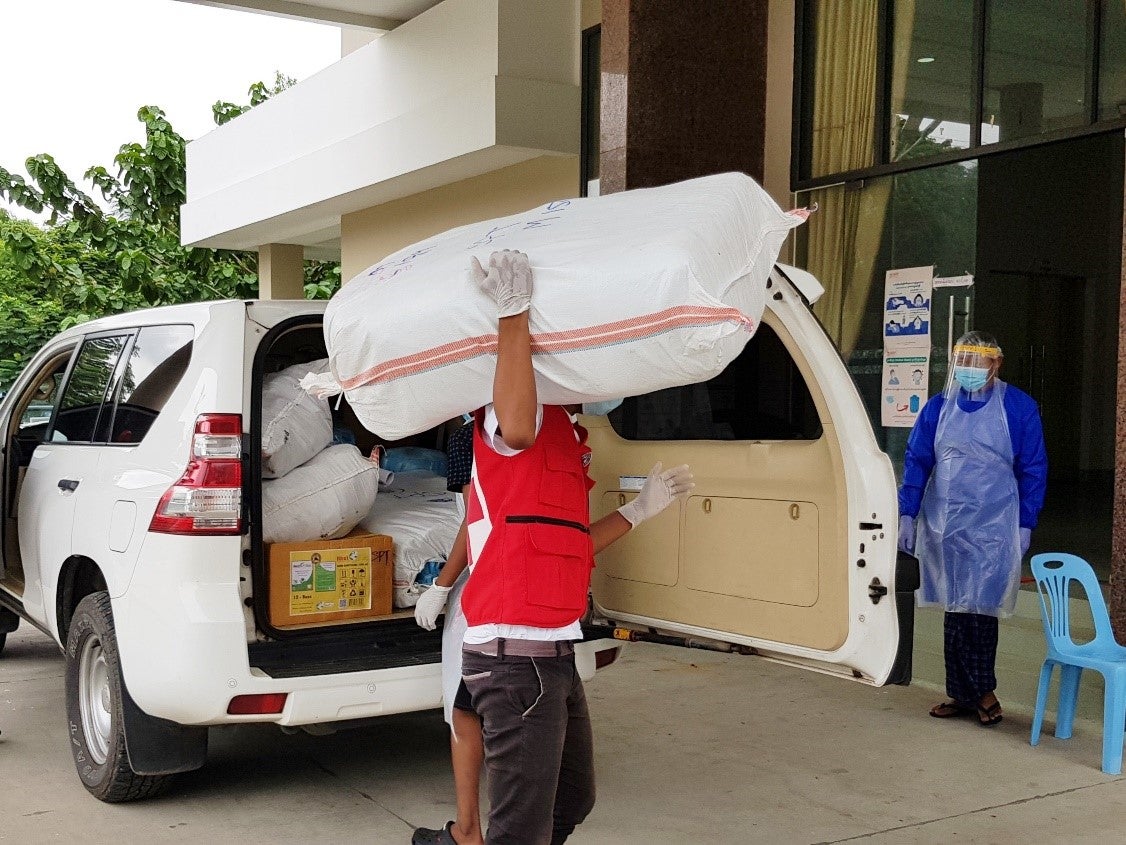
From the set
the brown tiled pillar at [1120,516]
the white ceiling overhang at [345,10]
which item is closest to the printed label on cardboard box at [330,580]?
the brown tiled pillar at [1120,516]

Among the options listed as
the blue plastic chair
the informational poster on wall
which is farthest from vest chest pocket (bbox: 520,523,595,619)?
the informational poster on wall

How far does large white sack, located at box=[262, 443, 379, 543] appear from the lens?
4480 mm

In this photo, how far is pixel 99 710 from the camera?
461 cm

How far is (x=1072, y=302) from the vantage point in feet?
51.6

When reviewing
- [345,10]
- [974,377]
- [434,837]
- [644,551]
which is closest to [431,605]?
[434,837]

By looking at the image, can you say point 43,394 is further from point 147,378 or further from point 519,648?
point 519,648

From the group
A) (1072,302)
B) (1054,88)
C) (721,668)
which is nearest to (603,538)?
(721,668)

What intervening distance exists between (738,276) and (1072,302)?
14.2 metres

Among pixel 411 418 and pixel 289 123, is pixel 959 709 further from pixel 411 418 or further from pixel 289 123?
pixel 289 123

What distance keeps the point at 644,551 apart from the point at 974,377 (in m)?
2.28

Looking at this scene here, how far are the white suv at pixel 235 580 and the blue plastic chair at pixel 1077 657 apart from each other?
1895 millimetres

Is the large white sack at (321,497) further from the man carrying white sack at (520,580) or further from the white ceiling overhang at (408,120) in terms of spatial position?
the white ceiling overhang at (408,120)

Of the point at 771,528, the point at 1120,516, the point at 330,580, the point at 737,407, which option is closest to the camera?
the point at 771,528

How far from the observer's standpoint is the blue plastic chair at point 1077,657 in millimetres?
4984
